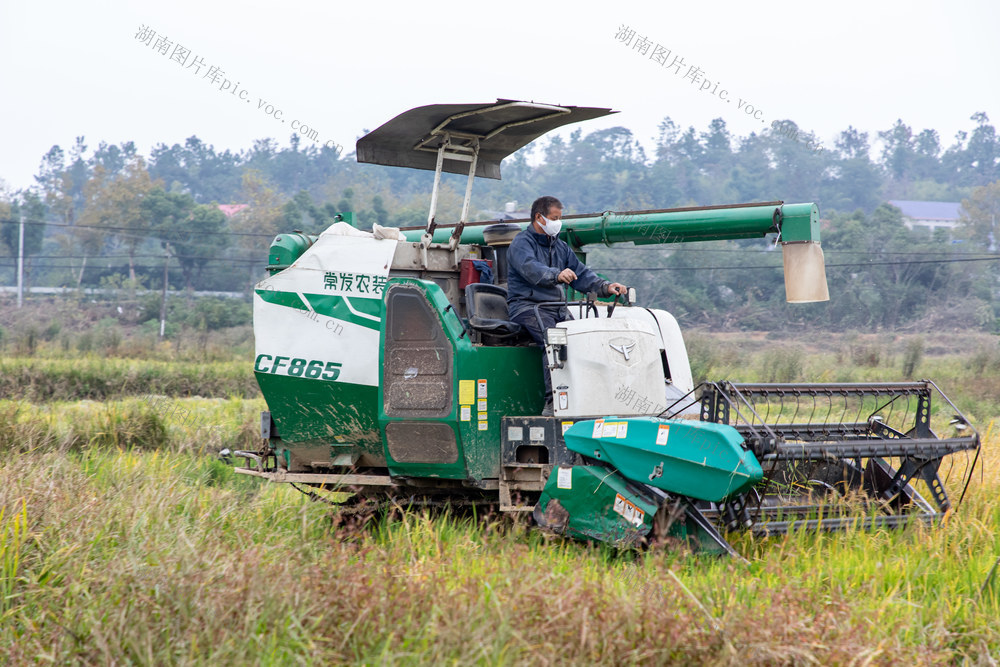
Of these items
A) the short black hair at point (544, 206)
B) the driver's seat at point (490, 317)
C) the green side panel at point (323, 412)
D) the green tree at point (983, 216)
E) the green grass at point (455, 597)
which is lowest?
the green grass at point (455, 597)

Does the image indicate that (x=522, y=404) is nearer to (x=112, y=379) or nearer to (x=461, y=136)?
(x=461, y=136)

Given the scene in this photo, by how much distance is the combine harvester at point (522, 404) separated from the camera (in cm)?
555

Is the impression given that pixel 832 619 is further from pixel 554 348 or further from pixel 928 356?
pixel 928 356

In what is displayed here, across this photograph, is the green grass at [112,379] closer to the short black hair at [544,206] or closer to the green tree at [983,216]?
the short black hair at [544,206]

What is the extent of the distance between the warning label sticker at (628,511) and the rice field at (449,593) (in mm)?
207

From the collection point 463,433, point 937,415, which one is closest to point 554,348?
point 463,433

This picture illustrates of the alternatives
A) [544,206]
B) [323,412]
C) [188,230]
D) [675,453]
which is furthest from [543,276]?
[188,230]

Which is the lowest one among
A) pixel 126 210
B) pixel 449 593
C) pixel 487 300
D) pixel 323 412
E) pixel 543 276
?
pixel 449 593

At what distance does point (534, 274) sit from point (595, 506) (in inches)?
68.8

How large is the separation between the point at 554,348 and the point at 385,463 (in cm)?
170

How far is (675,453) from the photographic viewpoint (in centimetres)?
532

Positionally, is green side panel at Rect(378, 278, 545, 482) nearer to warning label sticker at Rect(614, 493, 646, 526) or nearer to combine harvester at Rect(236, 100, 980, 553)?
combine harvester at Rect(236, 100, 980, 553)

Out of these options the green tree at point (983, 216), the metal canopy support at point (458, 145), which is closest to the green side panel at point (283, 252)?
the metal canopy support at point (458, 145)

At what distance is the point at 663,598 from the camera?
4297mm
